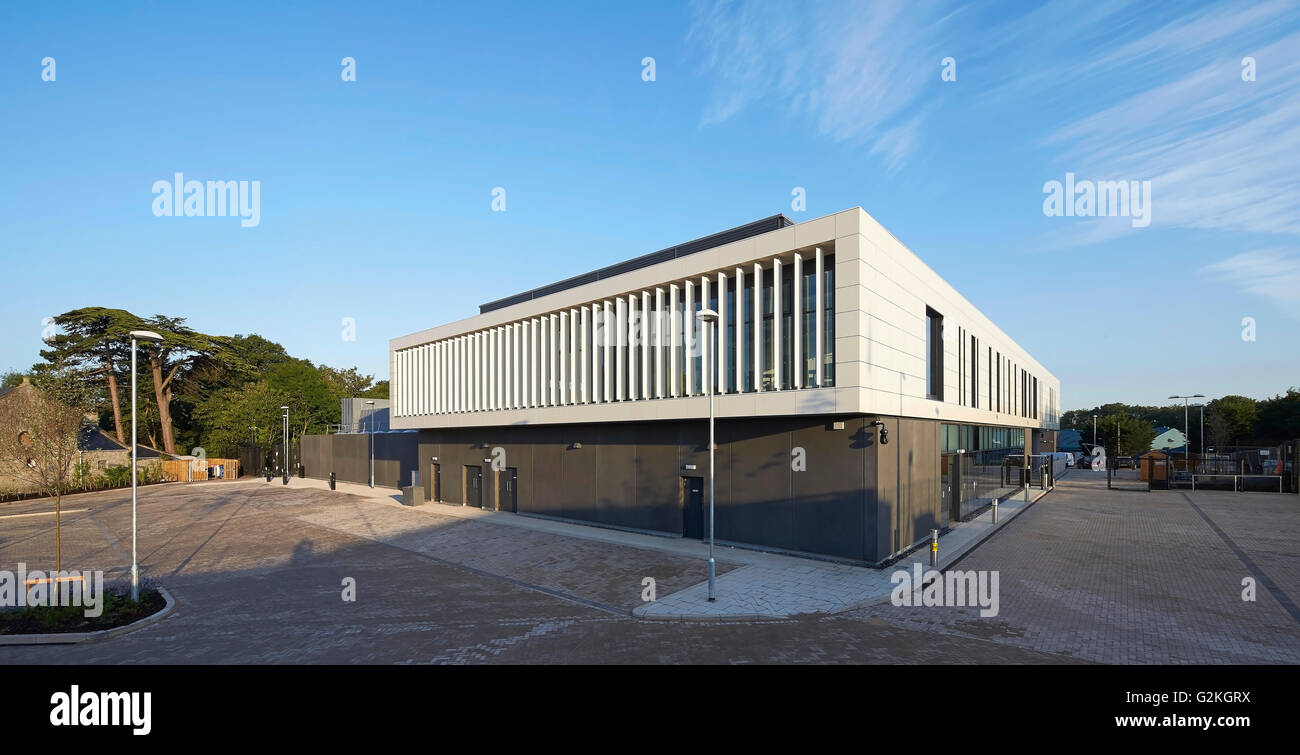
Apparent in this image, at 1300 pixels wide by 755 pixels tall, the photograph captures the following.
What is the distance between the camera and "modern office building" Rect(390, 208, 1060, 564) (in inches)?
627

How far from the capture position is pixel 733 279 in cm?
1862

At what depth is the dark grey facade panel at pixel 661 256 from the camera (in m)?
19.1

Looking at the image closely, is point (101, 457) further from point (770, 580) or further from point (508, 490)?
point (770, 580)

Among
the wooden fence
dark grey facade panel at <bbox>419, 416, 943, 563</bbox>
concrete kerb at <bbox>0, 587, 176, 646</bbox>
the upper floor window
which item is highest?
the upper floor window

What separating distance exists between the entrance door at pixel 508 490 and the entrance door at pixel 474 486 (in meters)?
1.56

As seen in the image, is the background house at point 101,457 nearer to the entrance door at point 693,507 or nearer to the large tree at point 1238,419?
the entrance door at point 693,507

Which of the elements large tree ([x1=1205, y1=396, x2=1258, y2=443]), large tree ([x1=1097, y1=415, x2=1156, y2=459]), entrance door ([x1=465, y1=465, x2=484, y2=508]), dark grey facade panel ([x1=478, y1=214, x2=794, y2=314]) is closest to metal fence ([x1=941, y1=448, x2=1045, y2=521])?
dark grey facade panel ([x1=478, y1=214, x2=794, y2=314])

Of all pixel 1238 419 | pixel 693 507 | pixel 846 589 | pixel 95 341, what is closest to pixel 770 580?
pixel 846 589

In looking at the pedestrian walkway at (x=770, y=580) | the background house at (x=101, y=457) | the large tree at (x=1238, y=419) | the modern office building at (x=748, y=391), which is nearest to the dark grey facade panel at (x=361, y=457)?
the background house at (x=101, y=457)

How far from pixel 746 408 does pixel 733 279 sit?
4352mm

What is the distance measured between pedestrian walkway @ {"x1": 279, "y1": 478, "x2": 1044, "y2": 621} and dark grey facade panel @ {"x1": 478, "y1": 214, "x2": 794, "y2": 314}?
999 cm

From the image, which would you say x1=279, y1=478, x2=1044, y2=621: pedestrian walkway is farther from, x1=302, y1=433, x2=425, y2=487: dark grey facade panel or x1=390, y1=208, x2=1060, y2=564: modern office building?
x1=302, y1=433, x2=425, y2=487: dark grey facade panel

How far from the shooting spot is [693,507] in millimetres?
20016

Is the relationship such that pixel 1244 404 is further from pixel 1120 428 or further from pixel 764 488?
pixel 764 488
